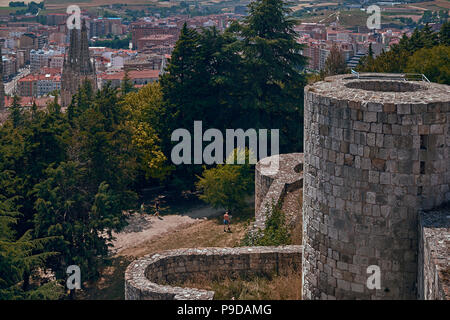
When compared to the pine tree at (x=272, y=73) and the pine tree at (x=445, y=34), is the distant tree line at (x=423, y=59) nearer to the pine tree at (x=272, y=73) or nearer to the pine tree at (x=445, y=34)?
the pine tree at (x=445, y=34)

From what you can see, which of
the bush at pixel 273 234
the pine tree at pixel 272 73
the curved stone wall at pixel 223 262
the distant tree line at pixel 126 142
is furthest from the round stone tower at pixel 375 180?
the pine tree at pixel 272 73

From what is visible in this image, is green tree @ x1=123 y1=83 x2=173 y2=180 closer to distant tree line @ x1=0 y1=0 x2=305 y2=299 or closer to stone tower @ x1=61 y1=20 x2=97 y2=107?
distant tree line @ x1=0 y1=0 x2=305 y2=299

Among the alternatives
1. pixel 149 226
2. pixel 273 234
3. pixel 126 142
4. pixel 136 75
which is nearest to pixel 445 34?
pixel 126 142

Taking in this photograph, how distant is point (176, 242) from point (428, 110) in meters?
16.2

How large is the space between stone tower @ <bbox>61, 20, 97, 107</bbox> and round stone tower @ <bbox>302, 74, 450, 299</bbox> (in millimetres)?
99717

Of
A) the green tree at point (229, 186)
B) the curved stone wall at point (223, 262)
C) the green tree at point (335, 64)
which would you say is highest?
the green tree at point (335, 64)

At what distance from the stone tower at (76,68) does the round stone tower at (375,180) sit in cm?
9972

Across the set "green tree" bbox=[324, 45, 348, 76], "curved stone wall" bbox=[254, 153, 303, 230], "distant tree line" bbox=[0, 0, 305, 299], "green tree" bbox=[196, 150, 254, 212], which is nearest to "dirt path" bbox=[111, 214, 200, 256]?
"distant tree line" bbox=[0, 0, 305, 299]

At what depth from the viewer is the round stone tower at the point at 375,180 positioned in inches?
322

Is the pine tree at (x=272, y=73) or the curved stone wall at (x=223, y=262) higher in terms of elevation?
the pine tree at (x=272, y=73)

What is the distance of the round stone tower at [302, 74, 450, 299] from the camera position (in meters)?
8.19

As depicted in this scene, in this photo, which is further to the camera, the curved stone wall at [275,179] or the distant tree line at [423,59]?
the distant tree line at [423,59]

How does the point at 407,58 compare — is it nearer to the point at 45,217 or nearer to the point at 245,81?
the point at 245,81

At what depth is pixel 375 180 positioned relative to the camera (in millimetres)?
8375
